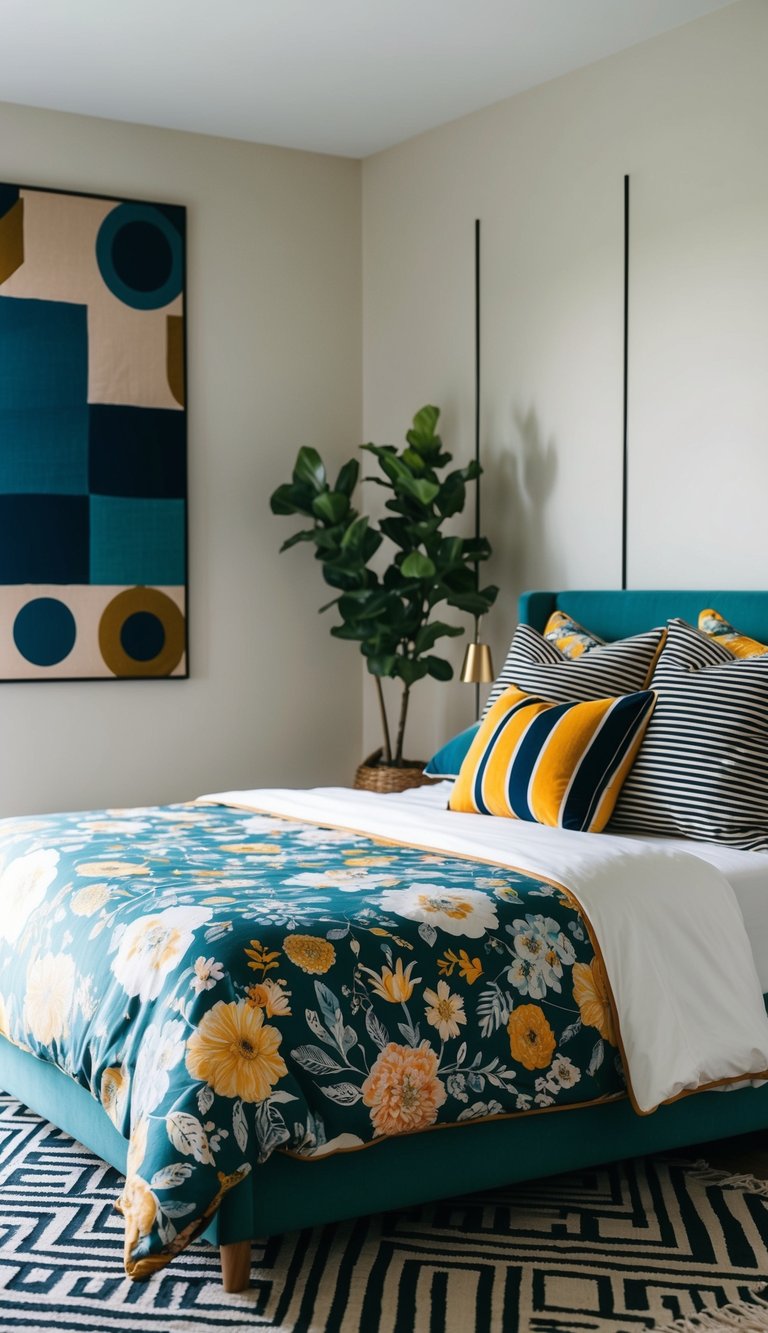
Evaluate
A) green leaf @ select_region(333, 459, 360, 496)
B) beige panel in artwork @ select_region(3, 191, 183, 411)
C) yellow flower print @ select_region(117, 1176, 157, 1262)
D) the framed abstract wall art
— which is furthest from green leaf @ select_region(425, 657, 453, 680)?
yellow flower print @ select_region(117, 1176, 157, 1262)

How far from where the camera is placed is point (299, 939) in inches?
99.0

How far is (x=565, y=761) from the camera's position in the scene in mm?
3514

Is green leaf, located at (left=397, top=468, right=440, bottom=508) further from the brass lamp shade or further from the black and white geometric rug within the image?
the black and white geometric rug

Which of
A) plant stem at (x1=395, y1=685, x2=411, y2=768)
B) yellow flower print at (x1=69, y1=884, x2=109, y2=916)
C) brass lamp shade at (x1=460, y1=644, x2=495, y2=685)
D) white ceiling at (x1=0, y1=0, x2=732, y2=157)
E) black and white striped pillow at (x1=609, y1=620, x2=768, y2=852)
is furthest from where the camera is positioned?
plant stem at (x1=395, y1=685, x2=411, y2=768)

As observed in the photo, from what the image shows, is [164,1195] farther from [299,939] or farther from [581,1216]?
[581,1216]

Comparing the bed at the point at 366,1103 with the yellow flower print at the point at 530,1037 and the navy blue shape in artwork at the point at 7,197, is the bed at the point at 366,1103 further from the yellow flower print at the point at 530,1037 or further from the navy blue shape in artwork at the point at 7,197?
the navy blue shape in artwork at the point at 7,197

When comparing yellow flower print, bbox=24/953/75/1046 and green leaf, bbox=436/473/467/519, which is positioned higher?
green leaf, bbox=436/473/467/519

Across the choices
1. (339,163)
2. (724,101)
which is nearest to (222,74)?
(339,163)

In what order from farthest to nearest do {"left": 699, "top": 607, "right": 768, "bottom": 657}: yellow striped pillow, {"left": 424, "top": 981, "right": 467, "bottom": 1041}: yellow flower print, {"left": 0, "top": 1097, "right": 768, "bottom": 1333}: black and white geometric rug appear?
1. {"left": 699, "top": 607, "right": 768, "bottom": 657}: yellow striped pillow
2. {"left": 424, "top": 981, "right": 467, "bottom": 1041}: yellow flower print
3. {"left": 0, "top": 1097, "right": 768, "bottom": 1333}: black and white geometric rug

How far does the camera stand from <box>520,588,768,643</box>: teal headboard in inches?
152

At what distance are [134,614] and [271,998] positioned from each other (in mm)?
3102

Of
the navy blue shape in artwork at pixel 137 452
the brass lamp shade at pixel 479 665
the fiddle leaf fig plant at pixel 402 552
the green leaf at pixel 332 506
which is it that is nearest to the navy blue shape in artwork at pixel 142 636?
the navy blue shape in artwork at pixel 137 452

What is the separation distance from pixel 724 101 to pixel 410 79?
115 cm

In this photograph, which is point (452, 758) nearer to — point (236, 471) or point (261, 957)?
point (236, 471)
